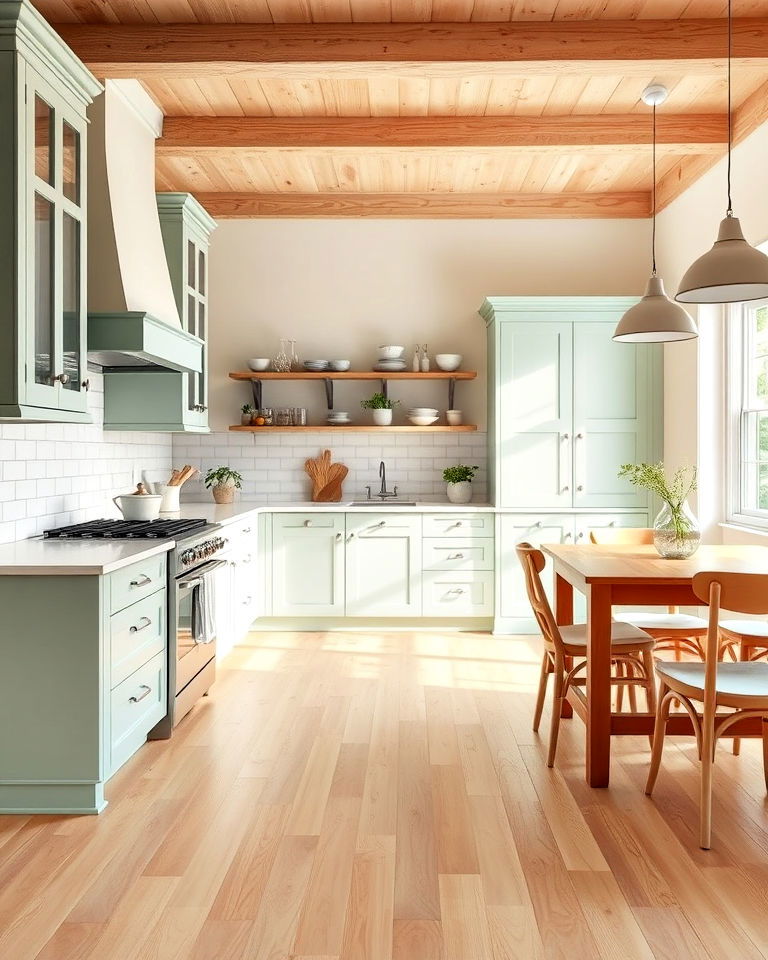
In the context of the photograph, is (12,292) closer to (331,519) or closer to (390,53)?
(390,53)

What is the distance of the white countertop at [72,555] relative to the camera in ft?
9.26

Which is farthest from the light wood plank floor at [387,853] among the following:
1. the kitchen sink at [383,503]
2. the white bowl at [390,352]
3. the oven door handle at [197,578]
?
the white bowl at [390,352]

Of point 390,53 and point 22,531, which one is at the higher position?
point 390,53

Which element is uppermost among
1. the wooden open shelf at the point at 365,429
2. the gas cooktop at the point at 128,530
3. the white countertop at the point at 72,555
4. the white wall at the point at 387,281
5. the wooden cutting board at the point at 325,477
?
the white wall at the point at 387,281

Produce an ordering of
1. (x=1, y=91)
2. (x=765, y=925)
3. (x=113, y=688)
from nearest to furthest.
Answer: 1. (x=765, y=925)
2. (x=1, y=91)
3. (x=113, y=688)

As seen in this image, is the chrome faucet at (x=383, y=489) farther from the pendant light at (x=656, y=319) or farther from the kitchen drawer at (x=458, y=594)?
the pendant light at (x=656, y=319)

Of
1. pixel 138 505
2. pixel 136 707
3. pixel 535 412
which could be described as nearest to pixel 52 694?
pixel 136 707

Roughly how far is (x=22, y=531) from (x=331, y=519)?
234 centimetres

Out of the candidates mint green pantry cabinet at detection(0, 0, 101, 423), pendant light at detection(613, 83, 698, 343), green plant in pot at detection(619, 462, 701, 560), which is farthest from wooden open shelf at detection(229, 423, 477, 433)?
mint green pantry cabinet at detection(0, 0, 101, 423)

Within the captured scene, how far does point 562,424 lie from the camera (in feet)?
18.9

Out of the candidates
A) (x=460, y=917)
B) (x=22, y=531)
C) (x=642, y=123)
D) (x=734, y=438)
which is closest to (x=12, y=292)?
(x=22, y=531)

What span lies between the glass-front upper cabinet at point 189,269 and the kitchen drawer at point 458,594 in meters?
1.91

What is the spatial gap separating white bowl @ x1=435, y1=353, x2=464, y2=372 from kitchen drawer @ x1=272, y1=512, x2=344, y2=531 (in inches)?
53.5

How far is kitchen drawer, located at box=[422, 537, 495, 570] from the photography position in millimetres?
5750
